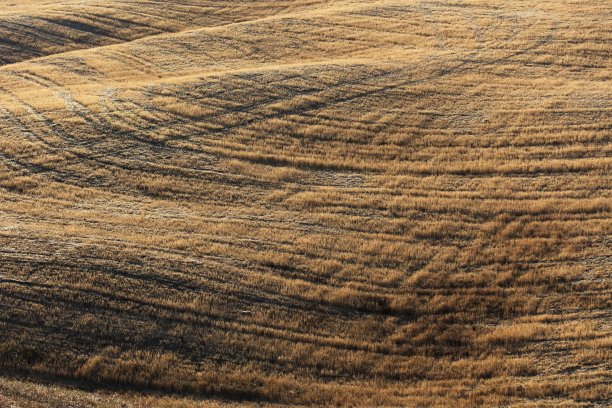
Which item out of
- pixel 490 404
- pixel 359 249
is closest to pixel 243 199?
pixel 359 249

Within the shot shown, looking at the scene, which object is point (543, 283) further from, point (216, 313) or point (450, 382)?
point (216, 313)

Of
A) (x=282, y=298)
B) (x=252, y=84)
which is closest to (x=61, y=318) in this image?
(x=282, y=298)

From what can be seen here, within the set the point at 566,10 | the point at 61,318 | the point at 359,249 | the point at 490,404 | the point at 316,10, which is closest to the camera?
the point at 490,404

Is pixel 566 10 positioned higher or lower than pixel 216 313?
higher

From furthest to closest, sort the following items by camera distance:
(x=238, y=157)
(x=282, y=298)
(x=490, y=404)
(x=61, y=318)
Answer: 1. (x=238, y=157)
2. (x=282, y=298)
3. (x=61, y=318)
4. (x=490, y=404)

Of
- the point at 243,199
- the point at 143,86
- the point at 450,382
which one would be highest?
the point at 143,86

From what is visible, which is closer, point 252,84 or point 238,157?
point 238,157
